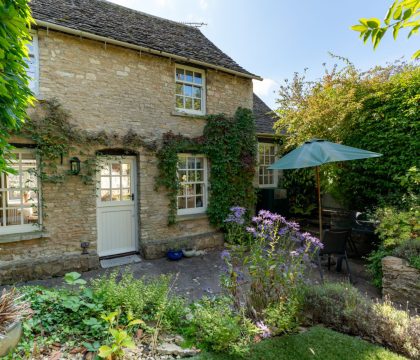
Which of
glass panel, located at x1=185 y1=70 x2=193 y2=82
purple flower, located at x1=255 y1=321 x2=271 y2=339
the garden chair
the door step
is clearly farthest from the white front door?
purple flower, located at x1=255 y1=321 x2=271 y2=339

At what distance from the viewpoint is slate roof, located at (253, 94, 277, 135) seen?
11496 mm

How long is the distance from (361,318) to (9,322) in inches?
155

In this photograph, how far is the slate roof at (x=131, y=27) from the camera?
21.6ft

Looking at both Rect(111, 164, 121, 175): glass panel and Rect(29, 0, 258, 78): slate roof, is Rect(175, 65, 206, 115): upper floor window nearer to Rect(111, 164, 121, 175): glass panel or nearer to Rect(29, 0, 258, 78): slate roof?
Rect(29, 0, 258, 78): slate roof

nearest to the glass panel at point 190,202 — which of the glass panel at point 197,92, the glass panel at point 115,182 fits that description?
the glass panel at point 115,182

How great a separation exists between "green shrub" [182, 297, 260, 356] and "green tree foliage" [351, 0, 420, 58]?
2.85 meters

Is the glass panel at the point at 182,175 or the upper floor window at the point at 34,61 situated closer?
the upper floor window at the point at 34,61

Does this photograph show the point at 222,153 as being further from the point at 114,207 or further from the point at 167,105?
the point at 114,207

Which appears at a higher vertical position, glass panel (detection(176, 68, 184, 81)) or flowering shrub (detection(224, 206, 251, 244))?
glass panel (detection(176, 68, 184, 81))

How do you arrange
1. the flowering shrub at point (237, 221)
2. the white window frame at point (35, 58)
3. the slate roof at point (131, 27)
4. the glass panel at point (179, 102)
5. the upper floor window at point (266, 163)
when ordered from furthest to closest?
1. the upper floor window at point (266, 163)
2. the glass panel at point (179, 102)
3. the slate roof at point (131, 27)
4. the white window frame at point (35, 58)
5. the flowering shrub at point (237, 221)

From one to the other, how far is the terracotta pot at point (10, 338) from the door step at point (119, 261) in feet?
14.0

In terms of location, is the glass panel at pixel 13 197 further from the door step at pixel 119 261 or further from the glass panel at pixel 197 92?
the glass panel at pixel 197 92

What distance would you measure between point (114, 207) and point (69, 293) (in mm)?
3797

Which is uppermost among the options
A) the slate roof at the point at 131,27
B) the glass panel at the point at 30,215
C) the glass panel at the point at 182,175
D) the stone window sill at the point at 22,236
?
the slate roof at the point at 131,27
